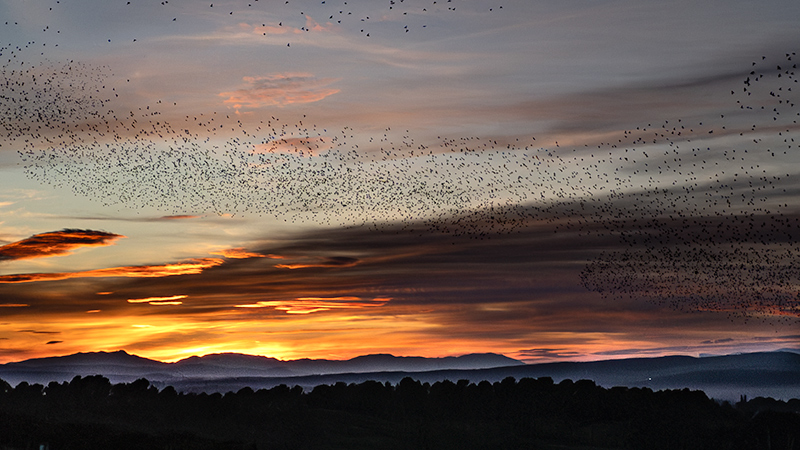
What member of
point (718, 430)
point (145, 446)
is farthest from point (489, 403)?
point (145, 446)

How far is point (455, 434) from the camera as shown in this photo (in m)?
96.1

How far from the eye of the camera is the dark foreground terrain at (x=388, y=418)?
61.6 m

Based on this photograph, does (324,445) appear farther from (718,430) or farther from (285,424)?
(718,430)

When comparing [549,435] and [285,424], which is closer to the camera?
[285,424]

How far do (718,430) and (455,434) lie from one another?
3743 centimetres

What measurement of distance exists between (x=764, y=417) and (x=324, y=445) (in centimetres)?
5874

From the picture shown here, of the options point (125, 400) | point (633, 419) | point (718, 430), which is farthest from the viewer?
point (633, 419)

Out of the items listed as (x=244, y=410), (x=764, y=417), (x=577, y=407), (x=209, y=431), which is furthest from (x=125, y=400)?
(x=764, y=417)

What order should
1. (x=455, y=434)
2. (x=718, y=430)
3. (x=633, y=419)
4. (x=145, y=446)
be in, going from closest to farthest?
(x=145, y=446), (x=455, y=434), (x=718, y=430), (x=633, y=419)

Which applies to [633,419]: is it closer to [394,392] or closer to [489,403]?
[489,403]

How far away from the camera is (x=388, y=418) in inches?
4715

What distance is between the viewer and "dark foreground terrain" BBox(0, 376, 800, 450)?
61.6 meters

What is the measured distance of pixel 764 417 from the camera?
4328 inches

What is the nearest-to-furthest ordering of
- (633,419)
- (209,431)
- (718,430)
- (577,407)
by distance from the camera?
(209,431) → (718,430) → (633,419) → (577,407)
